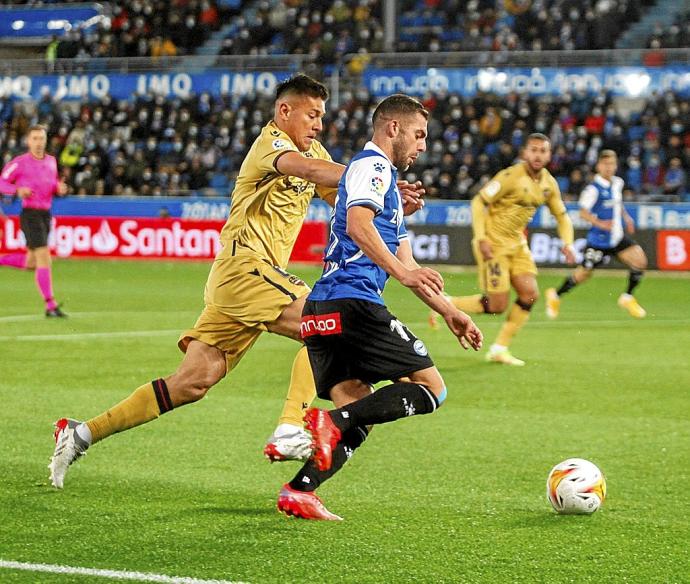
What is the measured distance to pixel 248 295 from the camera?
688cm

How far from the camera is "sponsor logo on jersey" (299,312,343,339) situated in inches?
231

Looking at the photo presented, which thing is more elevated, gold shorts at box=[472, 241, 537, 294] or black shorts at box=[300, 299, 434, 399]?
black shorts at box=[300, 299, 434, 399]

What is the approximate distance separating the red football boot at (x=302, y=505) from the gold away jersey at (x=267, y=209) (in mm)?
1511

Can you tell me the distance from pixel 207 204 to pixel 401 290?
30.1 ft

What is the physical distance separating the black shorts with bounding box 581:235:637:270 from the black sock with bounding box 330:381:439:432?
1255 cm

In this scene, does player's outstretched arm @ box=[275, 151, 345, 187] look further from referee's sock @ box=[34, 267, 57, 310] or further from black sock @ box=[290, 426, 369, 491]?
referee's sock @ box=[34, 267, 57, 310]

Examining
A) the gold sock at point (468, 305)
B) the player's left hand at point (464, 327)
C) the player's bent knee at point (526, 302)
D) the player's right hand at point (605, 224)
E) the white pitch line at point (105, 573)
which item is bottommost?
the gold sock at point (468, 305)

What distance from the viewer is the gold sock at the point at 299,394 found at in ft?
22.7

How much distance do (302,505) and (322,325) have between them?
84cm

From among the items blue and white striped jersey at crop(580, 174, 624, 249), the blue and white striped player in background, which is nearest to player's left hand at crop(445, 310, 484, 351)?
the blue and white striped player in background

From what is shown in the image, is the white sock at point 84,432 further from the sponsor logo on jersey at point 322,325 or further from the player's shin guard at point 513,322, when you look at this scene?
the player's shin guard at point 513,322

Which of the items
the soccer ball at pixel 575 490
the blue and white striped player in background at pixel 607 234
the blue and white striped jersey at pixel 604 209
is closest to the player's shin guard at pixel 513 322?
the blue and white striped player in background at pixel 607 234

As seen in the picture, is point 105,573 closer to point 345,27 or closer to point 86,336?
point 86,336

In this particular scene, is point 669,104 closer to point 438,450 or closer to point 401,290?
point 401,290
